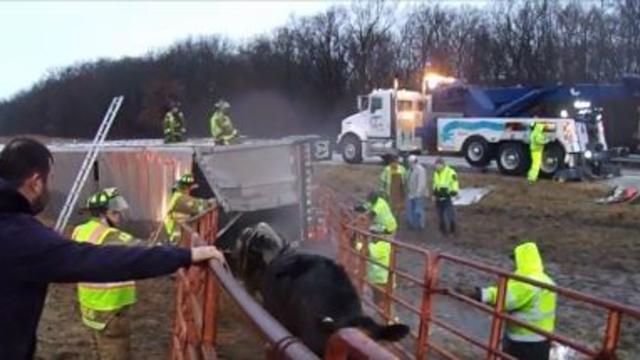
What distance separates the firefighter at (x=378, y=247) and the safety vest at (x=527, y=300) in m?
2.02

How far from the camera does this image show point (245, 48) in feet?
314

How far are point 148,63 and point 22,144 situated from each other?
101 meters

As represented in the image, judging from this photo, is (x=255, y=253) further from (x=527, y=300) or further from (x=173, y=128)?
(x=173, y=128)

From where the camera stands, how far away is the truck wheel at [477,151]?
2823 centimetres

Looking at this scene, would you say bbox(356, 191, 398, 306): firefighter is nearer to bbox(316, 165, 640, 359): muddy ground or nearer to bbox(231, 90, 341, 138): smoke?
bbox(316, 165, 640, 359): muddy ground

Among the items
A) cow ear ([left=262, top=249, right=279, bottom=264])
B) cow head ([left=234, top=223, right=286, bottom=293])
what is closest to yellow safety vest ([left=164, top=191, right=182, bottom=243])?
cow head ([left=234, top=223, right=286, bottom=293])

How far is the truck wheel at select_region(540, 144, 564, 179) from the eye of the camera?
26.0 metres

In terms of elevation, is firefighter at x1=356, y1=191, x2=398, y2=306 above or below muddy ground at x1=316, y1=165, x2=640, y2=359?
above

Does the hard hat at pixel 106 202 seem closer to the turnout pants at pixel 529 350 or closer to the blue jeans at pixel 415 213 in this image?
the turnout pants at pixel 529 350

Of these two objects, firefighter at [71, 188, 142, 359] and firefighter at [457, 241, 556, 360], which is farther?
firefighter at [71, 188, 142, 359]

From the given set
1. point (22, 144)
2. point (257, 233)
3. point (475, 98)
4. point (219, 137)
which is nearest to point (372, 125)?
point (475, 98)

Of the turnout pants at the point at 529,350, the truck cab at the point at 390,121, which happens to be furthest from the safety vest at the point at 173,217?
the truck cab at the point at 390,121

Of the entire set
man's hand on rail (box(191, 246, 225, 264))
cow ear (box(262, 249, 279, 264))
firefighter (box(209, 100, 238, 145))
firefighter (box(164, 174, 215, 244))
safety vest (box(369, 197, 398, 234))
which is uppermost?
firefighter (box(209, 100, 238, 145))

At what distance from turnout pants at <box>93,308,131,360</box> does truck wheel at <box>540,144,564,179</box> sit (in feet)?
69.9
